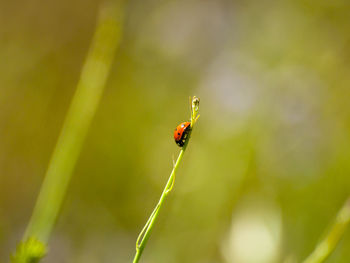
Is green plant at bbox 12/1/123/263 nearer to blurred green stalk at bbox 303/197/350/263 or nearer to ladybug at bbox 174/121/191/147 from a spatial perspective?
ladybug at bbox 174/121/191/147

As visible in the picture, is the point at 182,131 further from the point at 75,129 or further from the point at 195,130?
the point at 195,130

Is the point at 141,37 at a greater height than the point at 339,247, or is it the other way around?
the point at 141,37

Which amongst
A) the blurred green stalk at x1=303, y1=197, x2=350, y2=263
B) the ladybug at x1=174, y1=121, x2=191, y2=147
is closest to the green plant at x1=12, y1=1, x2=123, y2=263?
the ladybug at x1=174, y1=121, x2=191, y2=147

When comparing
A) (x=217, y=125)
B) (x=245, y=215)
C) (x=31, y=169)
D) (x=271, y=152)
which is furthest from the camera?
(x=31, y=169)

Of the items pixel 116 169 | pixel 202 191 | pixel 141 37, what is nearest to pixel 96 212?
pixel 116 169

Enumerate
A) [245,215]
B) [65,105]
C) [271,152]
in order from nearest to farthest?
1. [245,215]
2. [271,152]
3. [65,105]

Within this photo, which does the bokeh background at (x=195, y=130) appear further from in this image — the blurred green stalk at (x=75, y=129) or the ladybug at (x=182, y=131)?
the blurred green stalk at (x=75, y=129)

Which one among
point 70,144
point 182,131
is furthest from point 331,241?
point 70,144

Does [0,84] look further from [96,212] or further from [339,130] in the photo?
[339,130]

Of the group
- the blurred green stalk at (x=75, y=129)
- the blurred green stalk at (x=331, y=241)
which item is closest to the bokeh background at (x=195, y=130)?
the blurred green stalk at (x=331, y=241)
